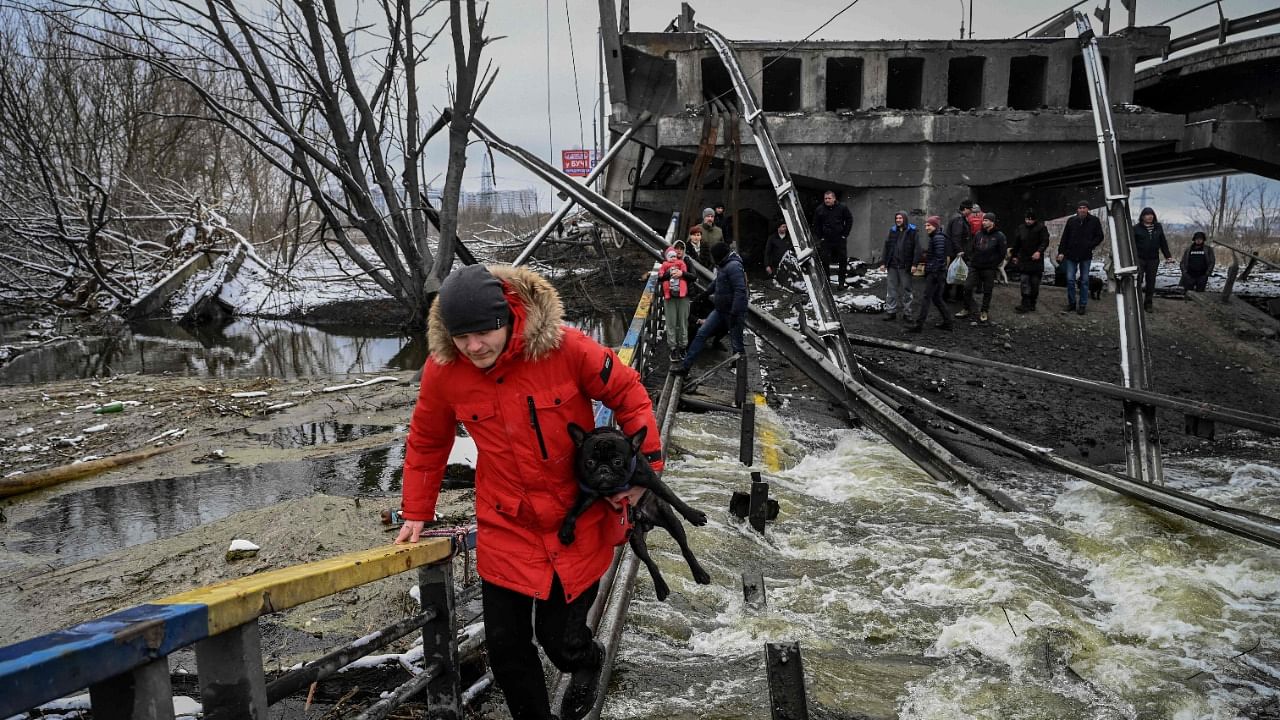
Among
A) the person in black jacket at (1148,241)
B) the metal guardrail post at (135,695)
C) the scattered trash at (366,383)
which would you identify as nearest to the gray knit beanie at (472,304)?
the metal guardrail post at (135,695)

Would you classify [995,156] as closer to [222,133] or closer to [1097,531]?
[1097,531]

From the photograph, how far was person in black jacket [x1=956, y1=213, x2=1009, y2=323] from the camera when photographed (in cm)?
1287

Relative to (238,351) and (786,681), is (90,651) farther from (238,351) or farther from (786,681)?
(238,351)

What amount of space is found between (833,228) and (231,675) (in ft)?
48.2

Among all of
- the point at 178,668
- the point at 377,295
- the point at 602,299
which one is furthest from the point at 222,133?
the point at 178,668

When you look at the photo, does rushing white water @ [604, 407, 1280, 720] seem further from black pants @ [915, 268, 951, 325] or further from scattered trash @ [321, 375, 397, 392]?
black pants @ [915, 268, 951, 325]

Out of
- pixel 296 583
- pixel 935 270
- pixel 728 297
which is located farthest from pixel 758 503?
pixel 935 270

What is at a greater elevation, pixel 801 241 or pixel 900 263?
pixel 801 241

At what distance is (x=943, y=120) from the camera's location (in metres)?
16.2

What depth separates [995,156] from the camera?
648 inches

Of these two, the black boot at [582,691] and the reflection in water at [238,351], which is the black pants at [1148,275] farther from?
the black boot at [582,691]

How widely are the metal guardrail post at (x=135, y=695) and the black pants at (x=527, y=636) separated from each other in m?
1.22

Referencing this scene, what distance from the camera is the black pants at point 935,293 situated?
12.9m

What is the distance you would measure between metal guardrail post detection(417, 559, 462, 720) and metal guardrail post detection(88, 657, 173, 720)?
3.52ft
